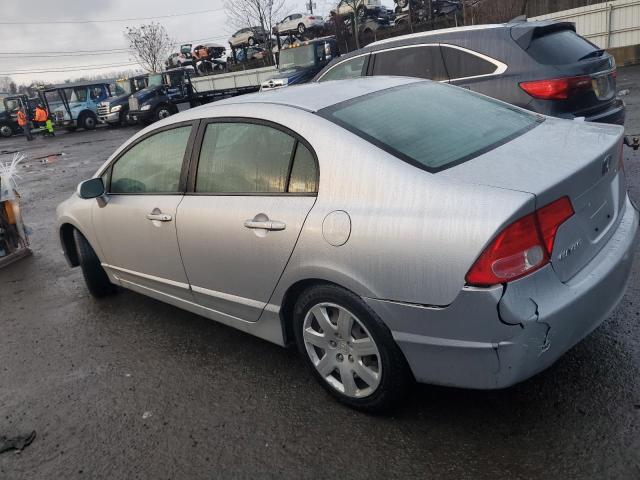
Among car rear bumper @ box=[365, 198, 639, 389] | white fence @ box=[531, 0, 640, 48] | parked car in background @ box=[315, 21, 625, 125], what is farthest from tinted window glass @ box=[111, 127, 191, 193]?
white fence @ box=[531, 0, 640, 48]

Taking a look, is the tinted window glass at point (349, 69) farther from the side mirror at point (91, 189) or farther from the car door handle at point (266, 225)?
the car door handle at point (266, 225)

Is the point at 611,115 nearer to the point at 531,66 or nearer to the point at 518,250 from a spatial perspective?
the point at 531,66

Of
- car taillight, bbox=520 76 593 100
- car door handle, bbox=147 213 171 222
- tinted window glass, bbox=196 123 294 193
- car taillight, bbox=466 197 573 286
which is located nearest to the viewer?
car taillight, bbox=466 197 573 286

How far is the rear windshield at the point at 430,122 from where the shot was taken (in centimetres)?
239

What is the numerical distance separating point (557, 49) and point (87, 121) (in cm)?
2567

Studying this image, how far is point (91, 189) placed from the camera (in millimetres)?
3721

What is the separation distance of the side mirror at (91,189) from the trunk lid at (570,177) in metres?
2.63

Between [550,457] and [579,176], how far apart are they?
117cm

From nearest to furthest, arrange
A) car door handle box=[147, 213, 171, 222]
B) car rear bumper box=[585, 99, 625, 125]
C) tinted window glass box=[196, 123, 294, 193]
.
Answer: tinted window glass box=[196, 123, 294, 193] → car door handle box=[147, 213, 171, 222] → car rear bumper box=[585, 99, 625, 125]

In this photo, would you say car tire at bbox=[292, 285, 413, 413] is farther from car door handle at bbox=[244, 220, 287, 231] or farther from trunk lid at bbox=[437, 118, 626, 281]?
trunk lid at bbox=[437, 118, 626, 281]

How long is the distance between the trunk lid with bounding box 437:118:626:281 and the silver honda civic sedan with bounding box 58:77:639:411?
0.01 meters

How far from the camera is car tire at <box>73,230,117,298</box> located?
4.33 metres

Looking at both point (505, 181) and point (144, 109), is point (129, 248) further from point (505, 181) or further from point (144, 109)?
point (144, 109)

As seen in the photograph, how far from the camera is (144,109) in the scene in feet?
72.1
